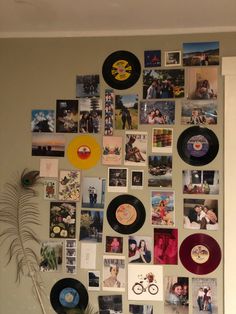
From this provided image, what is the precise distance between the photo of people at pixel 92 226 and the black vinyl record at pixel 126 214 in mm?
55

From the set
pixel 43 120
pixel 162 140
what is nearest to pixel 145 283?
pixel 162 140

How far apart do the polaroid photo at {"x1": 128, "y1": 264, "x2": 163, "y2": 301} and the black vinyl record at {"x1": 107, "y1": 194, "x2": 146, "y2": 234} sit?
0.69 feet

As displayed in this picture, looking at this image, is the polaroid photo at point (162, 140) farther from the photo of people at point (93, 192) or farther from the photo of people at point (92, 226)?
the photo of people at point (92, 226)

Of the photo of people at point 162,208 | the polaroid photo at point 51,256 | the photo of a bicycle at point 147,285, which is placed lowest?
the photo of a bicycle at point 147,285

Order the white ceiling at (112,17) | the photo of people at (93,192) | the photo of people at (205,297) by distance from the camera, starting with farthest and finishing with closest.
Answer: the photo of people at (93,192)
the photo of people at (205,297)
the white ceiling at (112,17)

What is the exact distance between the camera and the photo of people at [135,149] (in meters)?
2.03

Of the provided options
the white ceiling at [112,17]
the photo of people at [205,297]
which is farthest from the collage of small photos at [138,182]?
the white ceiling at [112,17]

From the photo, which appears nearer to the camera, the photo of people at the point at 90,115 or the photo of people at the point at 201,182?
the photo of people at the point at 201,182

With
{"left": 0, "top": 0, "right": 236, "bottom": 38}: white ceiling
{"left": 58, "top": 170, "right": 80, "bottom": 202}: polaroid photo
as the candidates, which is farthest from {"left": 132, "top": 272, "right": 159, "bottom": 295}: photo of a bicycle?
{"left": 0, "top": 0, "right": 236, "bottom": 38}: white ceiling

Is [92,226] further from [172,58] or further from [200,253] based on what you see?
[172,58]

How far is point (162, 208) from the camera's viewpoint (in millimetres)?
1996

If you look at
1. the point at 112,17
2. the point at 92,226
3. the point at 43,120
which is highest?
the point at 112,17

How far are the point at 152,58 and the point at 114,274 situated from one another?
1.18m

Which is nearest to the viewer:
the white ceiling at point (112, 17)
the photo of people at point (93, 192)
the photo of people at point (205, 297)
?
the white ceiling at point (112, 17)
